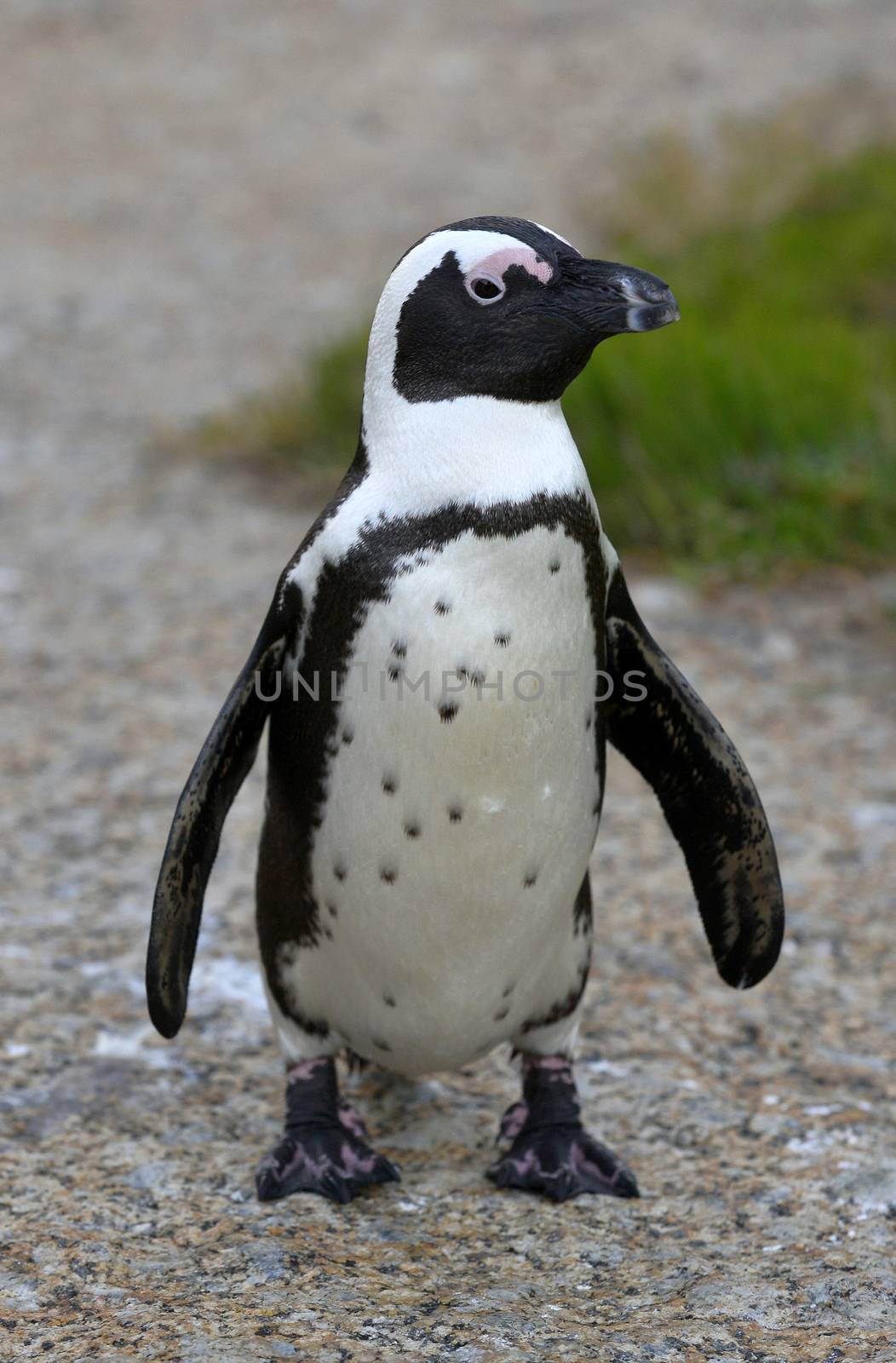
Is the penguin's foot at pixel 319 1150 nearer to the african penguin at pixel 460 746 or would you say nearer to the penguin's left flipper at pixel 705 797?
the african penguin at pixel 460 746

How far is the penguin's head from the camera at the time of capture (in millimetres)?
2217

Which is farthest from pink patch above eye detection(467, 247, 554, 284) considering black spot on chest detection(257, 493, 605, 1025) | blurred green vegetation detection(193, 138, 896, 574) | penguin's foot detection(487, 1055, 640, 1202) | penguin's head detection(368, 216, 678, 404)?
blurred green vegetation detection(193, 138, 896, 574)

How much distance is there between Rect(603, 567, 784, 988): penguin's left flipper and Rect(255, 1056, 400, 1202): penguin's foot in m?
0.65

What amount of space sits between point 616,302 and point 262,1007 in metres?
1.61

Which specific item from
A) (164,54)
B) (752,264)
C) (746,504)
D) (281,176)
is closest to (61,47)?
(164,54)

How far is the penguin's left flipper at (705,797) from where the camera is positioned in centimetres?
253

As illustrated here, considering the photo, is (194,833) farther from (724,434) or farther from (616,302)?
(724,434)

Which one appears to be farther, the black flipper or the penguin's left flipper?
the penguin's left flipper

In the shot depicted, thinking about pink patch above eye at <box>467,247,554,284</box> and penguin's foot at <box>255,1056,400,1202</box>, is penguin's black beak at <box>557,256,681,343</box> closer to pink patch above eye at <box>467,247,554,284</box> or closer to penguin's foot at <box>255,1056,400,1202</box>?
pink patch above eye at <box>467,247,554,284</box>

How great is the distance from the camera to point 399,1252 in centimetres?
239

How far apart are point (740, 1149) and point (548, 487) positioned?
121 centimetres

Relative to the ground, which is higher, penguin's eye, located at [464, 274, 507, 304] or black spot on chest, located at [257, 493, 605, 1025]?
penguin's eye, located at [464, 274, 507, 304]

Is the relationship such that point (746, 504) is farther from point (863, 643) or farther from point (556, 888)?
point (556, 888)

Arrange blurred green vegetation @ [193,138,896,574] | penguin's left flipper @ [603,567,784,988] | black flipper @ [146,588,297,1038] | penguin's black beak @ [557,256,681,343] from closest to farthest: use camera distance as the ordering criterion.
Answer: penguin's black beak @ [557,256,681,343] → black flipper @ [146,588,297,1038] → penguin's left flipper @ [603,567,784,988] → blurred green vegetation @ [193,138,896,574]
